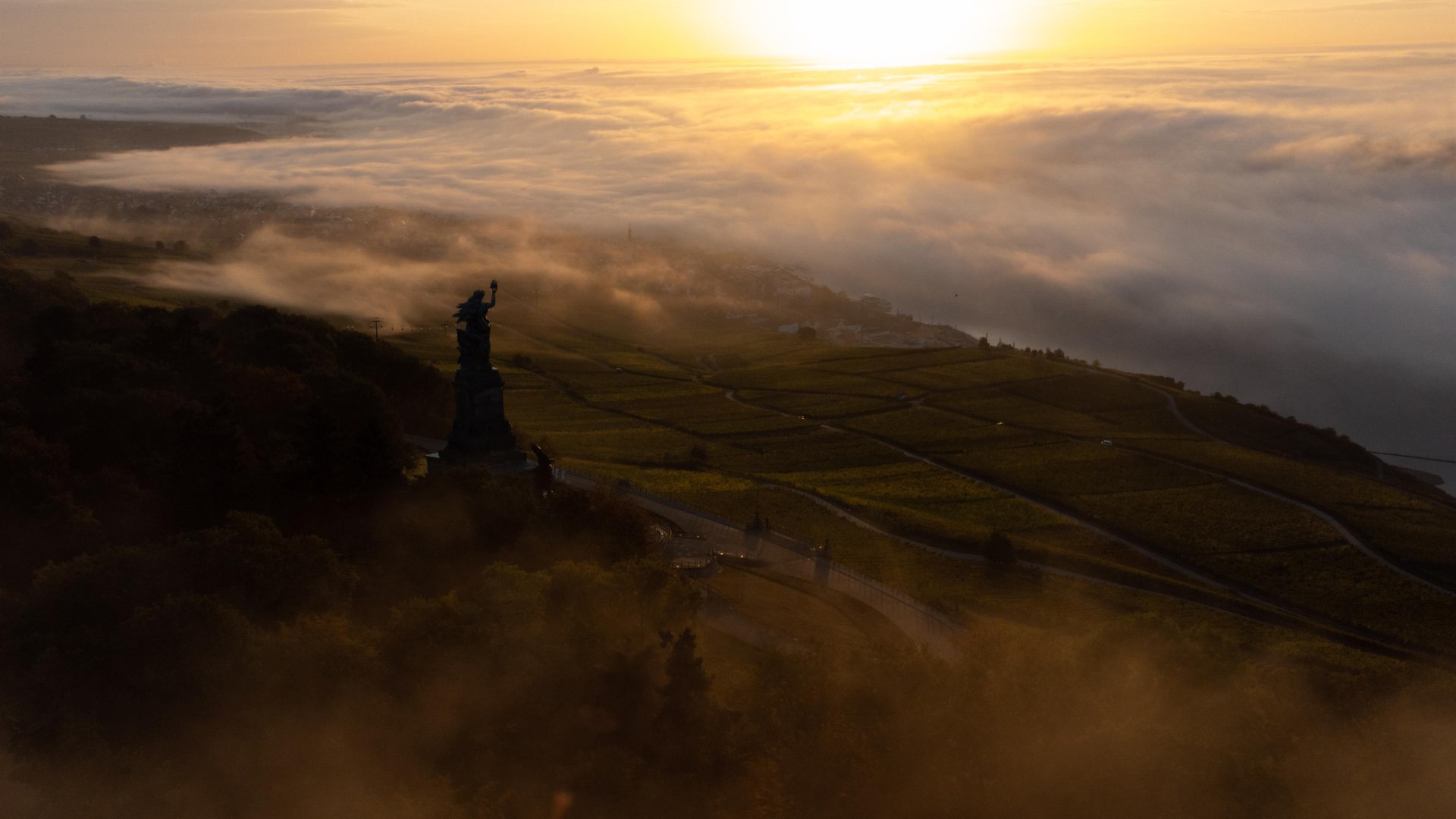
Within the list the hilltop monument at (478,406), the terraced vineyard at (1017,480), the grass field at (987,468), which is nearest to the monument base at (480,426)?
the hilltop monument at (478,406)

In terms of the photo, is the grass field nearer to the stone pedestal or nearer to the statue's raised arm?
the stone pedestal

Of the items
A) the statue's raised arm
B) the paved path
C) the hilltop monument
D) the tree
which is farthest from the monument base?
the paved path

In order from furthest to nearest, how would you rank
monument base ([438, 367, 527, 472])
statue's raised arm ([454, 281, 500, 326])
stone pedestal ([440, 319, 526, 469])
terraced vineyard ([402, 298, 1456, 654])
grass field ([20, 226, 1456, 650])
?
grass field ([20, 226, 1456, 650]) → terraced vineyard ([402, 298, 1456, 654]) → monument base ([438, 367, 527, 472]) → stone pedestal ([440, 319, 526, 469]) → statue's raised arm ([454, 281, 500, 326])

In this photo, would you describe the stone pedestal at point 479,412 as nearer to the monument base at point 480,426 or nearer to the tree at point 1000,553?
the monument base at point 480,426

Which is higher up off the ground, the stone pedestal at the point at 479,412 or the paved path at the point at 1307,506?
the stone pedestal at the point at 479,412

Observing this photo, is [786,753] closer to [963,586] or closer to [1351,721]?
[1351,721]

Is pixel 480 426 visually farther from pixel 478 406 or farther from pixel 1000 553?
pixel 1000 553

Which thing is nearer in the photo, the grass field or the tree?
the grass field
